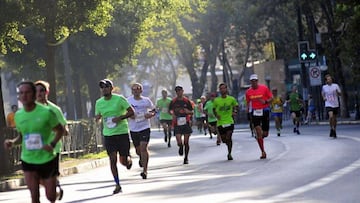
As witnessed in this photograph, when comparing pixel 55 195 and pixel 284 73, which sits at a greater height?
pixel 284 73

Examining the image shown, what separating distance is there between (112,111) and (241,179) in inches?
101

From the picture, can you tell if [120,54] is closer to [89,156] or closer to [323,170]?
[89,156]

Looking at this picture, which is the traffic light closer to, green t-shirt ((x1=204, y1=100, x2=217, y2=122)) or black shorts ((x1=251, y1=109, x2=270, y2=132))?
green t-shirt ((x1=204, y1=100, x2=217, y2=122))

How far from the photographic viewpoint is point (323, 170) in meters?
17.2

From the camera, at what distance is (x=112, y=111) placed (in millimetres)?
16250

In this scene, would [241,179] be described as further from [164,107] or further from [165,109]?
[165,109]

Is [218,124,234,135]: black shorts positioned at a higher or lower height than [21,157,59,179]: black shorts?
higher

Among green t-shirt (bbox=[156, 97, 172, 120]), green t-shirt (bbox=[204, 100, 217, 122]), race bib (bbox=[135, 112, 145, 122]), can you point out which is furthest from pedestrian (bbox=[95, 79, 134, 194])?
green t-shirt (bbox=[204, 100, 217, 122])

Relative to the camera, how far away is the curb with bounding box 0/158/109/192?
20.8 metres

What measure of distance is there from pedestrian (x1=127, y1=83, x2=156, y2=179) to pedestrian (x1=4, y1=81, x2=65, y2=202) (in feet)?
23.4

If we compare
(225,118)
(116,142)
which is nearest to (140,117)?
(116,142)

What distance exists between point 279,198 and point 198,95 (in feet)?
177

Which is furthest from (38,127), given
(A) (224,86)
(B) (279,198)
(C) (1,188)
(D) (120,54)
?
(D) (120,54)

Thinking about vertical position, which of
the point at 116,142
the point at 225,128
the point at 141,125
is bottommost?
the point at 116,142
